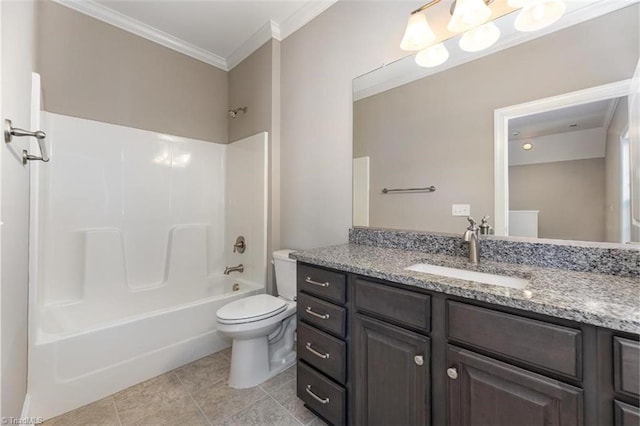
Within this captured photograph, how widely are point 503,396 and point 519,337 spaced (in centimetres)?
19

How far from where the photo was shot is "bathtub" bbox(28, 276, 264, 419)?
1.50m

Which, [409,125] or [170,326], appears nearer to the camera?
[409,125]

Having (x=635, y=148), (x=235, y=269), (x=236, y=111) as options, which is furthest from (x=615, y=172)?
(x=236, y=111)

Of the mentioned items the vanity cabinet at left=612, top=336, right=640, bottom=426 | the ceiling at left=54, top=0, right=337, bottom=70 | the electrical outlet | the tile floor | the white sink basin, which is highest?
the ceiling at left=54, top=0, right=337, bottom=70

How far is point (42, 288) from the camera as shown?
73.9 inches

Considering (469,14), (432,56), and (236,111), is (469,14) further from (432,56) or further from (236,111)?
(236,111)

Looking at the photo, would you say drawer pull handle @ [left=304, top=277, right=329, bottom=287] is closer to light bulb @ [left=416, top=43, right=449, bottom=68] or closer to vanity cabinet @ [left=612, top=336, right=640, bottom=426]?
vanity cabinet @ [left=612, top=336, right=640, bottom=426]

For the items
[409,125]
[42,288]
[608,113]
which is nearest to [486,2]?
[409,125]

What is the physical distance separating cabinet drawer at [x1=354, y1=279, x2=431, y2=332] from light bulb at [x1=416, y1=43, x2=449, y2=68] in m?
1.21

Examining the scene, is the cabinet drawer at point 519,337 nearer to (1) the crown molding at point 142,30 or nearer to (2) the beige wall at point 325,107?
(2) the beige wall at point 325,107

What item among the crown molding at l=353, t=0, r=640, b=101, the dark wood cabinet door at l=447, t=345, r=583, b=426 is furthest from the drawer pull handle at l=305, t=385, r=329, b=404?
the crown molding at l=353, t=0, r=640, b=101

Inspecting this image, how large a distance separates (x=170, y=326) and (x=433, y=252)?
176cm

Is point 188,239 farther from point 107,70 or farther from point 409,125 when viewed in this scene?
point 409,125

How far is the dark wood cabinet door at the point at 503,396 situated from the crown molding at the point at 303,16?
7.30 ft
